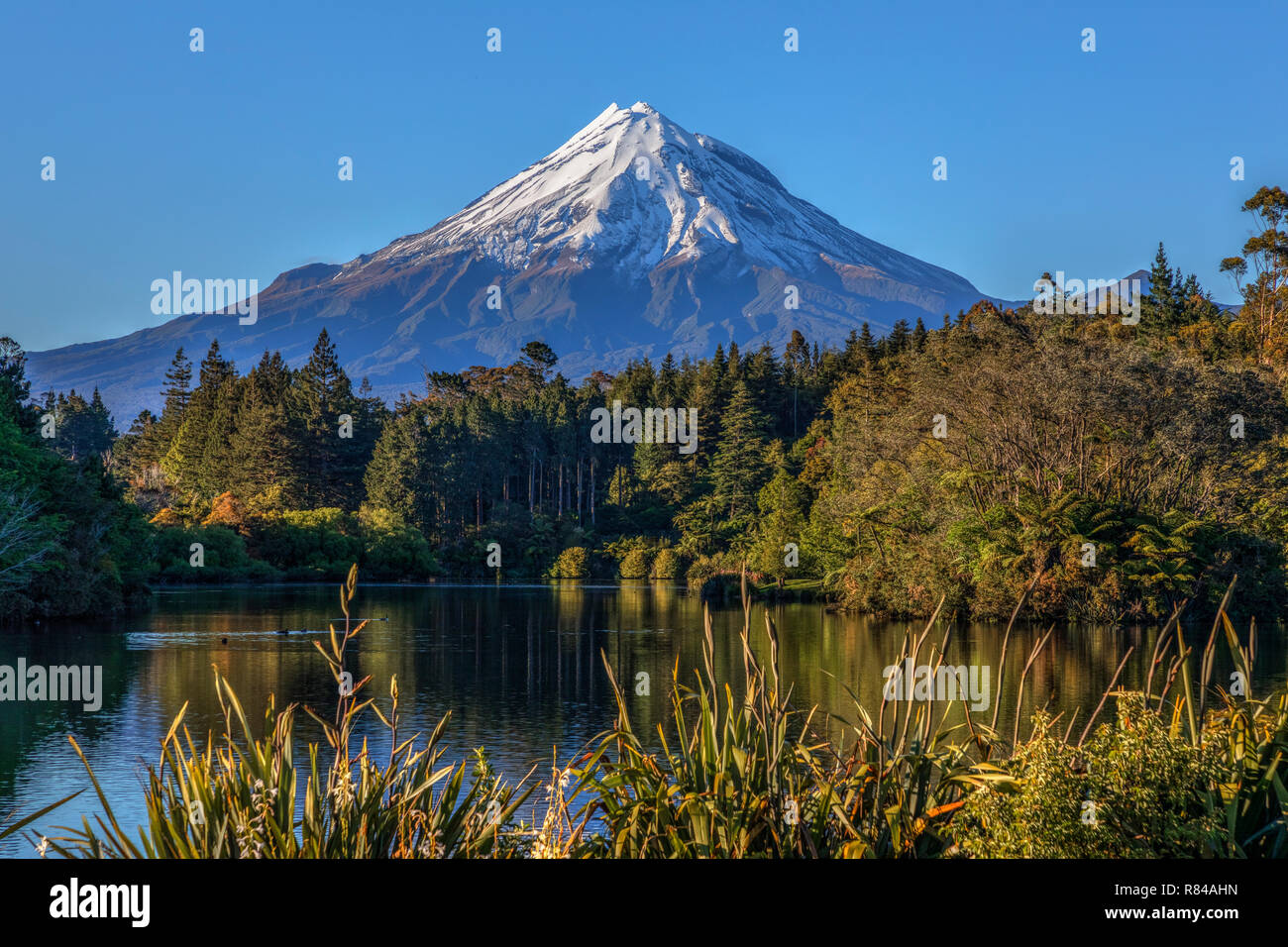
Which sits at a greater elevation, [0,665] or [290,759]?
[290,759]

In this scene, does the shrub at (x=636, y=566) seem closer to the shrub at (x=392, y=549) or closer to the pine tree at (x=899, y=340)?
the shrub at (x=392, y=549)

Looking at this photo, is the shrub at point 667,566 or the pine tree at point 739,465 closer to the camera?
the shrub at point 667,566

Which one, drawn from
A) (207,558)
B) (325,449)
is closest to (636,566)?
(325,449)

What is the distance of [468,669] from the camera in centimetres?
2603

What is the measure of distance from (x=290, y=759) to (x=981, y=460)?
34.8 m

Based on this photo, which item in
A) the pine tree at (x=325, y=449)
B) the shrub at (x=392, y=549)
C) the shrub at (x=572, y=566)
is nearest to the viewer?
the shrub at (x=392, y=549)

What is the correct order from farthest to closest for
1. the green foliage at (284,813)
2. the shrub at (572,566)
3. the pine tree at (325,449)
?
the pine tree at (325,449)
the shrub at (572,566)
the green foliage at (284,813)

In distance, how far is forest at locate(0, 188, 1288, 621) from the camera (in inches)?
1359

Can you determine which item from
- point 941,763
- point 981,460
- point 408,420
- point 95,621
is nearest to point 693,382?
point 408,420

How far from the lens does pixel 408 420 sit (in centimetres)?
7400

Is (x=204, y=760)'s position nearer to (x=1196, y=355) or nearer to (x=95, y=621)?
(x=95, y=621)

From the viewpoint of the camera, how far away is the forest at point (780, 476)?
34.5 metres

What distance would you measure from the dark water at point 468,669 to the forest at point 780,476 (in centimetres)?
236

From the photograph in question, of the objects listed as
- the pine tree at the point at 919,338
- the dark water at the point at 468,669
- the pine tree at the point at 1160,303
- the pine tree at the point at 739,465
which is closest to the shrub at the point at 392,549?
the pine tree at the point at 739,465
